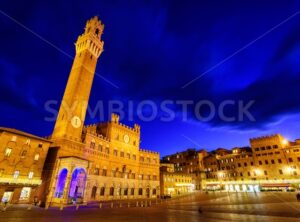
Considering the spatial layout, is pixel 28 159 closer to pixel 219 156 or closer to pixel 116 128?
pixel 116 128

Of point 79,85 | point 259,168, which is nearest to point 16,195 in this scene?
point 79,85

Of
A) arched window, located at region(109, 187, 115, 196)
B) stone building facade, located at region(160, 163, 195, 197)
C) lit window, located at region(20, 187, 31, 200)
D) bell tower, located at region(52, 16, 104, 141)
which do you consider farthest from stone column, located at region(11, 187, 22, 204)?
stone building facade, located at region(160, 163, 195, 197)

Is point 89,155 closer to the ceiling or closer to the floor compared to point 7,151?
closer to the ceiling

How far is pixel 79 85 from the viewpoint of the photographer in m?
44.5

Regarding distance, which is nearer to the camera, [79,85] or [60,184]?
[60,184]

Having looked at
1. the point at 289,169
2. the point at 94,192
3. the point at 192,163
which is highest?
the point at 192,163

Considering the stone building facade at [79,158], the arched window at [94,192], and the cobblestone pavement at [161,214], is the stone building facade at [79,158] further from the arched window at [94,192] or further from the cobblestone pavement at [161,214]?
the cobblestone pavement at [161,214]

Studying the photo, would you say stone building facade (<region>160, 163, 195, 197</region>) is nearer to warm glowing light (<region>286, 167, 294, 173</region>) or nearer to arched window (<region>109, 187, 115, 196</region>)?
arched window (<region>109, 187, 115, 196</region>)

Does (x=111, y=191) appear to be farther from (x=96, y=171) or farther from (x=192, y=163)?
(x=192, y=163)

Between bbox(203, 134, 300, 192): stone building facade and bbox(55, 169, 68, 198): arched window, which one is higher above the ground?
bbox(203, 134, 300, 192): stone building facade

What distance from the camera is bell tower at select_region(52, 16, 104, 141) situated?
1593 inches

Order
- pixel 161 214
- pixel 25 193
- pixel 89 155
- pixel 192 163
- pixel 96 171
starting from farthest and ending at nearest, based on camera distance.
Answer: pixel 192 163 → pixel 96 171 → pixel 89 155 → pixel 25 193 → pixel 161 214

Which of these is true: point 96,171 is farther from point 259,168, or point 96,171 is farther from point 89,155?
point 259,168

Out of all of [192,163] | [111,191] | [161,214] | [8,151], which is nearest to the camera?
[161,214]
